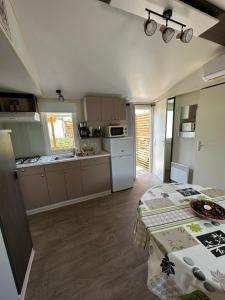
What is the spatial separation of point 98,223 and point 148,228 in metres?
1.42

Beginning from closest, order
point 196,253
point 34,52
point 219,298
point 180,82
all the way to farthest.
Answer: point 219,298 → point 196,253 → point 34,52 → point 180,82

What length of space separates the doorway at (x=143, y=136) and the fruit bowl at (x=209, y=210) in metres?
2.86

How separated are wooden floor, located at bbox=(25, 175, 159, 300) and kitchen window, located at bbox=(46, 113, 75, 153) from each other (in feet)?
4.29

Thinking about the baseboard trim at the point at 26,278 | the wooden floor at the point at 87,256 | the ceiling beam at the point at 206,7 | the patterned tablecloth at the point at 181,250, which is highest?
the ceiling beam at the point at 206,7

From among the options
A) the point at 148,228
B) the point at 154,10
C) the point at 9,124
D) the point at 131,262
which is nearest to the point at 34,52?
the point at 154,10

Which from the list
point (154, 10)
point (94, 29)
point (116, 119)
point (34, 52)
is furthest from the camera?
point (116, 119)

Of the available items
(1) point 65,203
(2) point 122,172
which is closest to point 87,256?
(1) point 65,203

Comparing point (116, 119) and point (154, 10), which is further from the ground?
point (154, 10)

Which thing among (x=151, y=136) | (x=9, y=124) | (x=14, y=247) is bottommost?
(x=14, y=247)

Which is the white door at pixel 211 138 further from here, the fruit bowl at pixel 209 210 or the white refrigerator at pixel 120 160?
the fruit bowl at pixel 209 210

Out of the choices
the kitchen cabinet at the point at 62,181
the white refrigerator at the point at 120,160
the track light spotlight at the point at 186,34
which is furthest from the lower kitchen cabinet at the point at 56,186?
the track light spotlight at the point at 186,34

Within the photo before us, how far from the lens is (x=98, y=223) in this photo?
83.9 inches

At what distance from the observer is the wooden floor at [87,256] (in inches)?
49.7

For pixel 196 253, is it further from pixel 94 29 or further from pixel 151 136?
pixel 151 136
